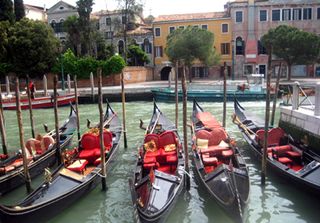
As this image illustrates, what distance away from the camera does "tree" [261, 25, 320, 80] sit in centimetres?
2144

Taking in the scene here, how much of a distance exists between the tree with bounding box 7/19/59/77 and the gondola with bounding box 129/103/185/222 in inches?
634

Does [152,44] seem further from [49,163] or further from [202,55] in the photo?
[49,163]

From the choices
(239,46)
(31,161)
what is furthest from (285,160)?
(239,46)

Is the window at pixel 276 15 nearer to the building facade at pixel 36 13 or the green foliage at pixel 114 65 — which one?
the green foliage at pixel 114 65

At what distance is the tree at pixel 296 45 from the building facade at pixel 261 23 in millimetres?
4427

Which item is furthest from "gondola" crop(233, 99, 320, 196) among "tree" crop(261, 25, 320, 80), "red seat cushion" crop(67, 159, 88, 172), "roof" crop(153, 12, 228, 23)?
"roof" crop(153, 12, 228, 23)

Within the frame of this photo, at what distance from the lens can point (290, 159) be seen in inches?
296

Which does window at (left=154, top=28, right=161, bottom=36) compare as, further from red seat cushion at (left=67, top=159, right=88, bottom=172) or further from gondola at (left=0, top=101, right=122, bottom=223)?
red seat cushion at (left=67, top=159, right=88, bottom=172)

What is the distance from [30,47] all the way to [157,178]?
18094 mm

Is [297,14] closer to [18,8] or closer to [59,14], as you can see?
[18,8]

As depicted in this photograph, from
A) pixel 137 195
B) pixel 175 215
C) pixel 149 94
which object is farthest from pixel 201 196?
pixel 149 94

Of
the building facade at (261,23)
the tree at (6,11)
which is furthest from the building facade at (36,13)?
the building facade at (261,23)

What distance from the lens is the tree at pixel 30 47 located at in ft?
70.4

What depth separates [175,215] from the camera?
6148 millimetres
